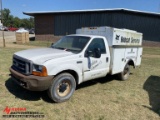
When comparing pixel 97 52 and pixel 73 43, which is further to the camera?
pixel 73 43

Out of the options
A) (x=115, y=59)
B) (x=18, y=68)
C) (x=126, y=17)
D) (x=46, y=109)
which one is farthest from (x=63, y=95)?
(x=126, y=17)

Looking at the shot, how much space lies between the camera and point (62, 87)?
177 inches

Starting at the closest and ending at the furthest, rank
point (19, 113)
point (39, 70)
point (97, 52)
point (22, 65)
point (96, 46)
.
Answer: point (19, 113) → point (39, 70) → point (22, 65) → point (97, 52) → point (96, 46)

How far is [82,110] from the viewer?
412 cm

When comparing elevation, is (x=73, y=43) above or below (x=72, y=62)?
above

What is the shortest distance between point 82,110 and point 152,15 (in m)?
20.5

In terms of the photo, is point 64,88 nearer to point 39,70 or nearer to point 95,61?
point 39,70

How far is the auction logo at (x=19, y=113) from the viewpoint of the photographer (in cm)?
372

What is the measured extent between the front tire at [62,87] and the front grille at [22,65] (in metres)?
0.71

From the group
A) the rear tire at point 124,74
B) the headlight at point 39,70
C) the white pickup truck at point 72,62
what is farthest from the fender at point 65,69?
the rear tire at point 124,74

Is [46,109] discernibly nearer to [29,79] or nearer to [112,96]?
[29,79]

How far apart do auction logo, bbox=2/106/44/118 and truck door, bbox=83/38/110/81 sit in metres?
1.80

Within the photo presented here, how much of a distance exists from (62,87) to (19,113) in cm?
125

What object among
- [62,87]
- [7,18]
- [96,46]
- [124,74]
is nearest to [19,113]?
[62,87]
